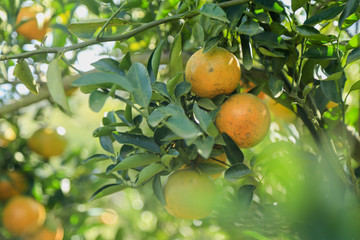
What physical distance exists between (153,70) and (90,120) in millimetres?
1578

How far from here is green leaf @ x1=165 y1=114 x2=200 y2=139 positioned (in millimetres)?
374

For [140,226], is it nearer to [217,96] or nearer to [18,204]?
[18,204]

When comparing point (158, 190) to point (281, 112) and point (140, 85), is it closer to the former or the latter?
point (140, 85)

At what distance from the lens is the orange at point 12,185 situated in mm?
1202

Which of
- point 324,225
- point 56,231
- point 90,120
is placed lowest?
point 90,120

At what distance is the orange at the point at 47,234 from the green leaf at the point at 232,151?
0.81 metres

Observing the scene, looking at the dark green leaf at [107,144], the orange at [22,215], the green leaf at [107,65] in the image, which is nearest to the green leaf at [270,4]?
the green leaf at [107,65]

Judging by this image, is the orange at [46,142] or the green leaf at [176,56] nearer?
the green leaf at [176,56]

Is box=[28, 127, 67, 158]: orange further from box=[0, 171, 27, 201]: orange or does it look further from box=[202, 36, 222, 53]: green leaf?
box=[202, 36, 222, 53]: green leaf

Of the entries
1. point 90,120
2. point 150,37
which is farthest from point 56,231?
point 90,120

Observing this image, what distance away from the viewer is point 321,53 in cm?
55

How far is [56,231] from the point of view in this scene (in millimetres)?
1168

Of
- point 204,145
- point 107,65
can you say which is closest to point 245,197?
point 204,145

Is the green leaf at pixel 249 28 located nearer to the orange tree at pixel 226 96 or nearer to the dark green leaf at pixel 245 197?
the orange tree at pixel 226 96
